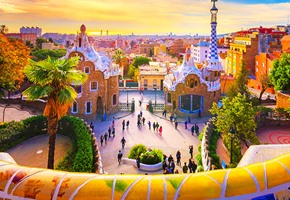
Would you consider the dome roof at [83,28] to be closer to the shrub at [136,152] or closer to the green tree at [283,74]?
the shrub at [136,152]

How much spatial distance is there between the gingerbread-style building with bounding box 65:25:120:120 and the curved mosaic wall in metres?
29.2

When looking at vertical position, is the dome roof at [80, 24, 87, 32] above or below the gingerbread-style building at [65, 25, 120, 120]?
above

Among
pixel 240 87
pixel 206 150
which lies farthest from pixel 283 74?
pixel 206 150

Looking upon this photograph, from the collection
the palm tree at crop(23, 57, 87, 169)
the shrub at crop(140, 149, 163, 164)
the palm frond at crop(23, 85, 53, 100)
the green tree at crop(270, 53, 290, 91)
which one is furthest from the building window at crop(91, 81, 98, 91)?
the green tree at crop(270, 53, 290, 91)

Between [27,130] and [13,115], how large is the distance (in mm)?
8156

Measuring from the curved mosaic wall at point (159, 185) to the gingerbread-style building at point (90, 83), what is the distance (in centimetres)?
2923

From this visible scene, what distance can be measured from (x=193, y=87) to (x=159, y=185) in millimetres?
32473

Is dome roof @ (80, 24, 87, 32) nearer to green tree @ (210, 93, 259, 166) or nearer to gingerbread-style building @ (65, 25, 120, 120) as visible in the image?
gingerbread-style building @ (65, 25, 120, 120)

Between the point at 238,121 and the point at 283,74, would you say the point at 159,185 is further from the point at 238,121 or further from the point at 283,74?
the point at 283,74

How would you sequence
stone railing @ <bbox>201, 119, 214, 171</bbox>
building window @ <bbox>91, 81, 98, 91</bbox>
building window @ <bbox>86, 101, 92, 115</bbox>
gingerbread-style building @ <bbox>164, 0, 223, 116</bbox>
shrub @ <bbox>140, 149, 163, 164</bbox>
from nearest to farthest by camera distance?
stone railing @ <bbox>201, 119, 214, 171</bbox>
shrub @ <bbox>140, 149, 163, 164</bbox>
building window @ <bbox>86, 101, 92, 115</bbox>
building window @ <bbox>91, 81, 98, 91</bbox>
gingerbread-style building @ <bbox>164, 0, 223, 116</bbox>

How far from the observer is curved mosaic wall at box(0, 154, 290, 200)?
749cm

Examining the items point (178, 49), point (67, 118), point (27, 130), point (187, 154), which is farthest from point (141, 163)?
point (178, 49)

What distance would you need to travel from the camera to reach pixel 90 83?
123 ft

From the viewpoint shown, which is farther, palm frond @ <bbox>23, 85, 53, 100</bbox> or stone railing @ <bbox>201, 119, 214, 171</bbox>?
stone railing @ <bbox>201, 119, 214, 171</bbox>
